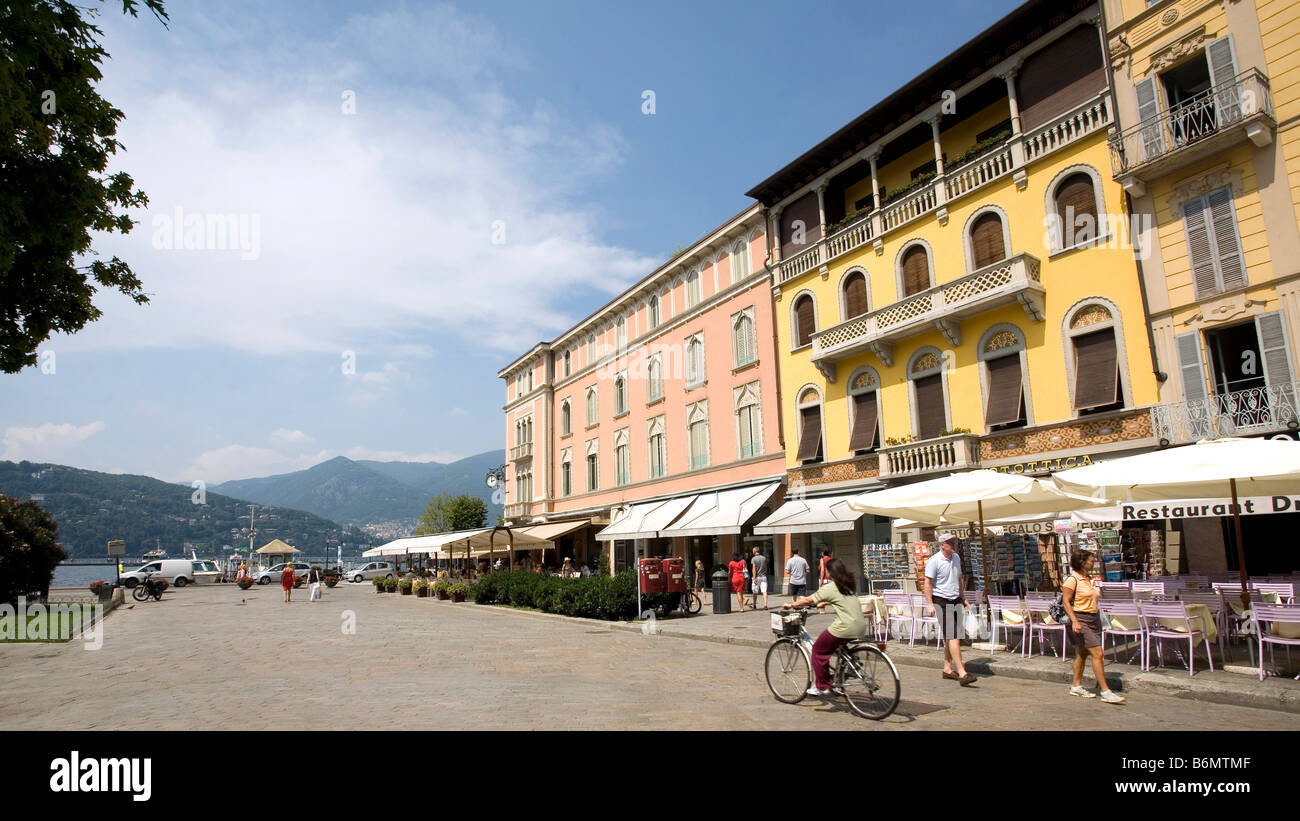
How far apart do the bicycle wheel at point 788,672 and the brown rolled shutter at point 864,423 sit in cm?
1555

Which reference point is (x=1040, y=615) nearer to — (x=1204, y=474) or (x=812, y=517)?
(x=1204, y=474)

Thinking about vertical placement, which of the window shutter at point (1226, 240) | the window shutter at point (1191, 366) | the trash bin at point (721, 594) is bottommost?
the trash bin at point (721, 594)

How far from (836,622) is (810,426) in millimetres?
18496

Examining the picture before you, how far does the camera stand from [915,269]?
2211 centimetres

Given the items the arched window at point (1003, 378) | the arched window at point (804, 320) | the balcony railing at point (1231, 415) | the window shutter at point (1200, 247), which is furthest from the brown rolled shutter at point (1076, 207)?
the arched window at point (804, 320)

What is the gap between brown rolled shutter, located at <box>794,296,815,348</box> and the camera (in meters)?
25.9

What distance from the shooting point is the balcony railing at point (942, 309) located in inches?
726

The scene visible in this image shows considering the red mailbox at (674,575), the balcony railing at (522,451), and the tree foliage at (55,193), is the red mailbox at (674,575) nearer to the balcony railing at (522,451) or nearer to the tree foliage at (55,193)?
the tree foliage at (55,193)

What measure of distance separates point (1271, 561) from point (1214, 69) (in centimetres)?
1012

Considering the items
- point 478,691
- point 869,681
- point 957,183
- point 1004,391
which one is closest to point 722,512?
point 1004,391

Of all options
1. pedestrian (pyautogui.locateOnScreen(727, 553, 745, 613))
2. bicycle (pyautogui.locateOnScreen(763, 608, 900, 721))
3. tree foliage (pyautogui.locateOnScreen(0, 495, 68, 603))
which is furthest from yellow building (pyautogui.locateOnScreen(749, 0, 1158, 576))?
tree foliage (pyautogui.locateOnScreen(0, 495, 68, 603))

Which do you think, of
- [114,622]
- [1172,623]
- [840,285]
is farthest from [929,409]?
[114,622]

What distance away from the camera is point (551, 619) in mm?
21719
